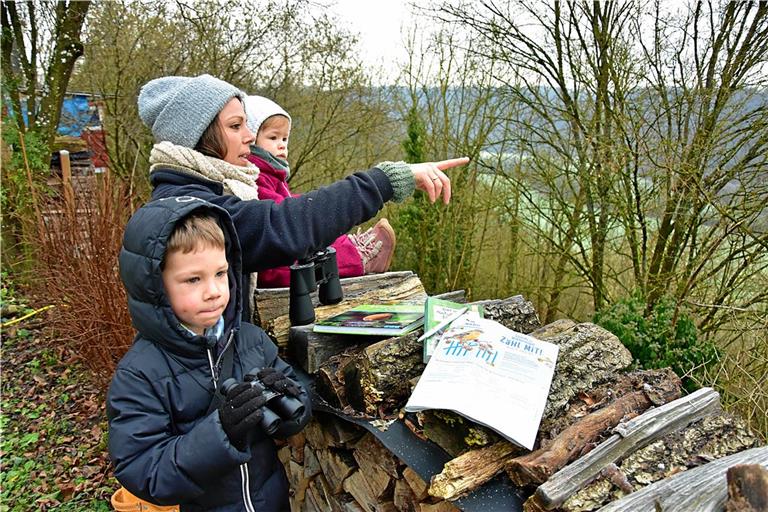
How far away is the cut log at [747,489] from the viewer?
1.22 meters

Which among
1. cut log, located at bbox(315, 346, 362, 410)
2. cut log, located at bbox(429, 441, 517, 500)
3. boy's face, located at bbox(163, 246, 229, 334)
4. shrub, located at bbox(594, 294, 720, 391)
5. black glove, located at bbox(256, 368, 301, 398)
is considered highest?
boy's face, located at bbox(163, 246, 229, 334)

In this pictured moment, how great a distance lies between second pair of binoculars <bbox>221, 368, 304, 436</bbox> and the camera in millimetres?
1668

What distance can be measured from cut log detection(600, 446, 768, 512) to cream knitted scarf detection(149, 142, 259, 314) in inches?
67.9

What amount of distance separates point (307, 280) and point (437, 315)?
1.97 feet

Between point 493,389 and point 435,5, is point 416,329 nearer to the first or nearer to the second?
point 493,389

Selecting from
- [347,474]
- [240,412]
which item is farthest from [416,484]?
[240,412]

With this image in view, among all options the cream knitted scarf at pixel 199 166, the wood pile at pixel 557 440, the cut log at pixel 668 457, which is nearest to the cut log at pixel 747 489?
the wood pile at pixel 557 440

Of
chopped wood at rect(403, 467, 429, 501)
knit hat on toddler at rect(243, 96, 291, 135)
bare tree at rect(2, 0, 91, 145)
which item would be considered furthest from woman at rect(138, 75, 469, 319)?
bare tree at rect(2, 0, 91, 145)

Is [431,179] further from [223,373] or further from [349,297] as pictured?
[223,373]

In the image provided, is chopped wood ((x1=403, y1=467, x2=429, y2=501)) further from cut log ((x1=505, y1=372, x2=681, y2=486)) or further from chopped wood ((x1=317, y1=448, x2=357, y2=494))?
chopped wood ((x1=317, y1=448, x2=357, y2=494))

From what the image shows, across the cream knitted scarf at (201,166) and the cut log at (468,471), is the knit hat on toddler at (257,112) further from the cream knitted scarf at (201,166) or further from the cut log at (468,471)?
the cut log at (468,471)

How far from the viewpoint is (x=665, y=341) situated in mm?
3955

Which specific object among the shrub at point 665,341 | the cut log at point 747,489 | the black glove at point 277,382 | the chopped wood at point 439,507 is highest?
the cut log at point 747,489

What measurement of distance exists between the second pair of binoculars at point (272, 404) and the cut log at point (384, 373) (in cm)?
31
